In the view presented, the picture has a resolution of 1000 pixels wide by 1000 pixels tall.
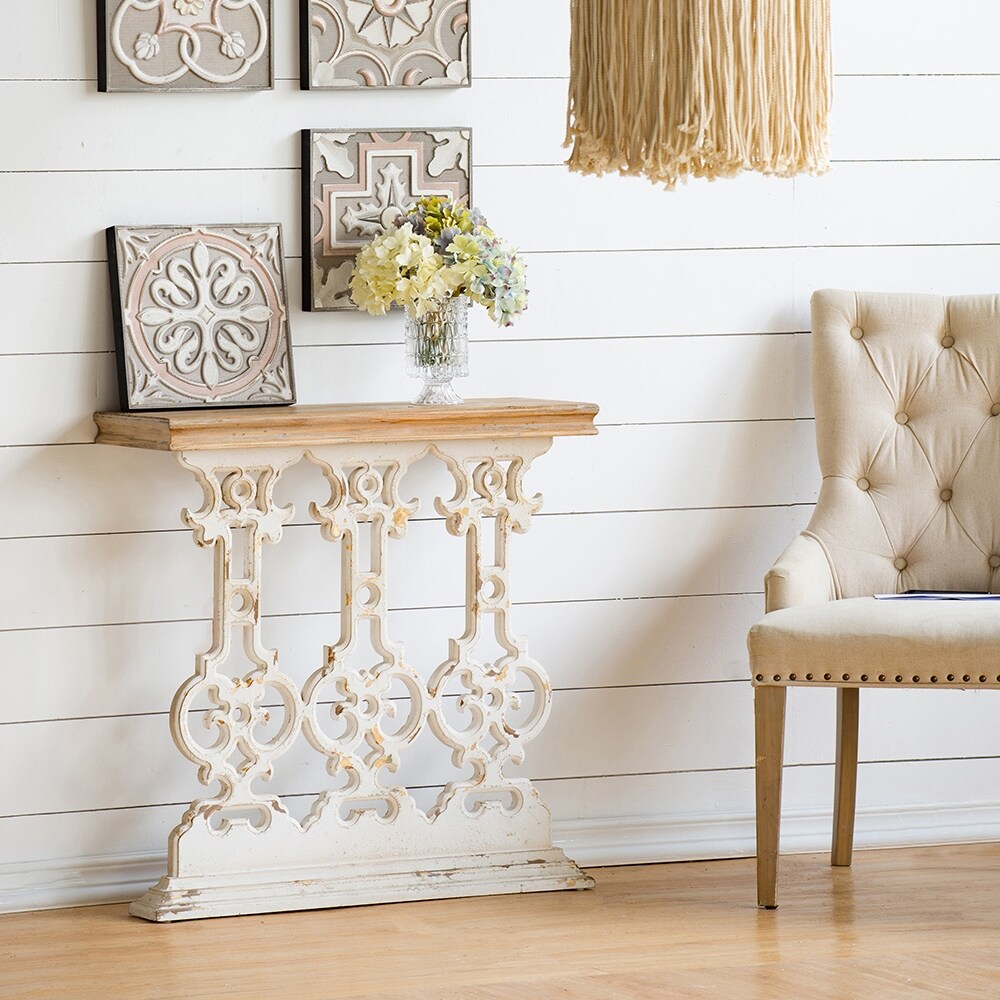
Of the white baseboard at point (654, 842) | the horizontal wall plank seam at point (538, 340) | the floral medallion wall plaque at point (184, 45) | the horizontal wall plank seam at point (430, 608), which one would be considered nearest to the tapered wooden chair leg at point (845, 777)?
the white baseboard at point (654, 842)

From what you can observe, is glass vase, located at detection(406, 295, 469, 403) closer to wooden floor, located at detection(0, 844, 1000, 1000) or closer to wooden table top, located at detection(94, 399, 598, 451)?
wooden table top, located at detection(94, 399, 598, 451)

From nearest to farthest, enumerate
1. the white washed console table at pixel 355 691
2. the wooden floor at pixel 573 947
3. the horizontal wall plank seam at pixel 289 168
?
the wooden floor at pixel 573 947 → the white washed console table at pixel 355 691 → the horizontal wall plank seam at pixel 289 168

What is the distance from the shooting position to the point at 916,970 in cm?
218

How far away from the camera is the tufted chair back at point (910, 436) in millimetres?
2648

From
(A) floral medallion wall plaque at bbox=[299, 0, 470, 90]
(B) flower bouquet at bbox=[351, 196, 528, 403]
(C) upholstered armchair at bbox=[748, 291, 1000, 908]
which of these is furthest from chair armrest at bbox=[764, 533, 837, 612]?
(A) floral medallion wall plaque at bbox=[299, 0, 470, 90]

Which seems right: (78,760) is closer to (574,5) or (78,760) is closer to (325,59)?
(325,59)

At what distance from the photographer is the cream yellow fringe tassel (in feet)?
5.69

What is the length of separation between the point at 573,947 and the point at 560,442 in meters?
0.87

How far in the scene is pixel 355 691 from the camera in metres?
2.48

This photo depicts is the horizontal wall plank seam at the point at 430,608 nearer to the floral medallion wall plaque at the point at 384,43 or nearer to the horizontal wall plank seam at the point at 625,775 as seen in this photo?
the horizontal wall plank seam at the point at 625,775

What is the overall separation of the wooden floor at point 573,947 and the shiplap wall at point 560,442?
8.2 inches

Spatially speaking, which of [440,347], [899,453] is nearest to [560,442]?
[440,347]

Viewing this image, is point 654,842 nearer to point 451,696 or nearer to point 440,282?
point 451,696

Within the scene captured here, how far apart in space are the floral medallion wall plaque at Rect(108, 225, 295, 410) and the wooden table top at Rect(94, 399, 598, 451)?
5 cm
